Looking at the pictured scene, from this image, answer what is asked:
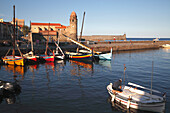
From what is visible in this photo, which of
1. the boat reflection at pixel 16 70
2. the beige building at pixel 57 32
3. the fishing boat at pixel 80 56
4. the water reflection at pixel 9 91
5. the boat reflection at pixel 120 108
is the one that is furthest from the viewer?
the beige building at pixel 57 32

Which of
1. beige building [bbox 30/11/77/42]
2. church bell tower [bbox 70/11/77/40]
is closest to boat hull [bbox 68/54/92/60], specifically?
beige building [bbox 30/11/77/42]

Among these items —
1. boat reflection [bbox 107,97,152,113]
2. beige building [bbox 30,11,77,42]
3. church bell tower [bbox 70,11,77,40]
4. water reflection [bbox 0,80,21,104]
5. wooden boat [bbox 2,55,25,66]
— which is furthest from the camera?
church bell tower [bbox 70,11,77,40]

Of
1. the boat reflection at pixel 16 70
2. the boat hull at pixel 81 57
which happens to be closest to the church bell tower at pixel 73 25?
the boat hull at pixel 81 57

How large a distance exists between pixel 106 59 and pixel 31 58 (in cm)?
2059

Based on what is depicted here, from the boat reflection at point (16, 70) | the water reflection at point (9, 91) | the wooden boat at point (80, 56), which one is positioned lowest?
the water reflection at point (9, 91)

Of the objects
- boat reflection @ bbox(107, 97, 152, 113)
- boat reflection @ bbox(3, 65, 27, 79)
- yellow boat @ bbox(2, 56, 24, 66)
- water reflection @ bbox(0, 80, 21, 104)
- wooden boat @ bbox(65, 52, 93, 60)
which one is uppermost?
wooden boat @ bbox(65, 52, 93, 60)

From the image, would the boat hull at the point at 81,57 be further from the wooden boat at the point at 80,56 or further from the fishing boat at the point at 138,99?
the fishing boat at the point at 138,99

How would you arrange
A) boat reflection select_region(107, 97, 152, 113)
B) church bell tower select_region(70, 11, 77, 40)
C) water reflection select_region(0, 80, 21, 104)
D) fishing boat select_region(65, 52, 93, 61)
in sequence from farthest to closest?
church bell tower select_region(70, 11, 77, 40) < fishing boat select_region(65, 52, 93, 61) < water reflection select_region(0, 80, 21, 104) < boat reflection select_region(107, 97, 152, 113)

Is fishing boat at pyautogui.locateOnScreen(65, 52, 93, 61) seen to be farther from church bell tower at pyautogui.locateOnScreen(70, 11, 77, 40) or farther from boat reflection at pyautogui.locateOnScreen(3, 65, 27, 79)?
church bell tower at pyautogui.locateOnScreen(70, 11, 77, 40)

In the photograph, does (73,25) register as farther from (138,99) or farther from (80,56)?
(138,99)

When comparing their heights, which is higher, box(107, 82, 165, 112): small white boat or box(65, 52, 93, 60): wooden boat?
box(65, 52, 93, 60): wooden boat

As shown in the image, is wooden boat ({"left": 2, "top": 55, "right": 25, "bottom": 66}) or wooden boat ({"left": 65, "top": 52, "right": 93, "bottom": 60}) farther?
wooden boat ({"left": 65, "top": 52, "right": 93, "bottom": 60})

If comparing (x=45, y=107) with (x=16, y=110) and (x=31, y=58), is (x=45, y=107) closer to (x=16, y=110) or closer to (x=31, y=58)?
(x=16, y=110)

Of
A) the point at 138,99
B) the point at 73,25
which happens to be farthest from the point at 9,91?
the point at 73,25
